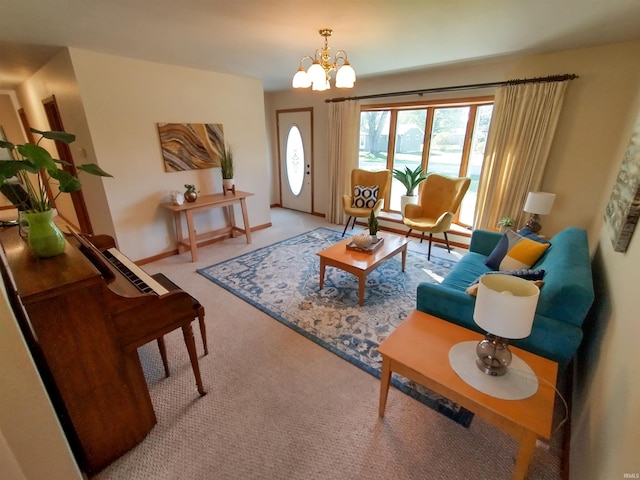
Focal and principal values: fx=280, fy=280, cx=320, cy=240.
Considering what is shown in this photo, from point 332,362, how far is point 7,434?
157 cm

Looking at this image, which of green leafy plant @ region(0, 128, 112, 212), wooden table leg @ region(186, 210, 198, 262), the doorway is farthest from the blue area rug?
the doorway

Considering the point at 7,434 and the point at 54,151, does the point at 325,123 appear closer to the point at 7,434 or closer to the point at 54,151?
the point at 54,151

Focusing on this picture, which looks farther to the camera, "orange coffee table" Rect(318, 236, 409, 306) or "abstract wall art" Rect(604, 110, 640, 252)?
"orange coffee table" Rect(318, 236, 409, 306)

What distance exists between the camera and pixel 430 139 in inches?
162

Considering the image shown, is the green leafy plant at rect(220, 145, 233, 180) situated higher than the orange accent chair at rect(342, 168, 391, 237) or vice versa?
the green leafy plant at rect(220, 145, 233, 180)

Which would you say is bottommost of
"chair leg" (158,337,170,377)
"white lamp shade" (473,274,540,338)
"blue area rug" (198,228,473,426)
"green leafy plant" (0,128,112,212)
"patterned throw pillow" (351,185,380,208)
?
"blue area rug" (198,228,473,426)

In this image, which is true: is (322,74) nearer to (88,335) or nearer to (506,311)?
(506,311)

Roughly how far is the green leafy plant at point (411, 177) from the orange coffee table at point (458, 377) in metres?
2.93

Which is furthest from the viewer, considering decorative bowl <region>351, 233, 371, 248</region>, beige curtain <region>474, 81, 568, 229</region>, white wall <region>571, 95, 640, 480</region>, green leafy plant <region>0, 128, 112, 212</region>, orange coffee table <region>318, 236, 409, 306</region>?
beige curtain <region>474, 81, 568, 229</region>

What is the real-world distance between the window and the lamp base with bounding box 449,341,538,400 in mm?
3176

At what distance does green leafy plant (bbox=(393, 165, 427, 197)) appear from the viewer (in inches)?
165

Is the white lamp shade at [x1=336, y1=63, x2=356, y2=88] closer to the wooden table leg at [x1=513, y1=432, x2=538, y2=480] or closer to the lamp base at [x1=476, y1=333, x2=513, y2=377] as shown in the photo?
the lamp base at [x1=476, y1=333, x2=513, y2=377]

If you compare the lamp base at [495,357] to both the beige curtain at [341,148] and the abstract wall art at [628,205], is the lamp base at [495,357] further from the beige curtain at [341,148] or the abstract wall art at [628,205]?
the beige curtain at [341,148]

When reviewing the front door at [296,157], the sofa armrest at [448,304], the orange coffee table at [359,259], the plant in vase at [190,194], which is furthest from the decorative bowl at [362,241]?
the front door at [296,157]
